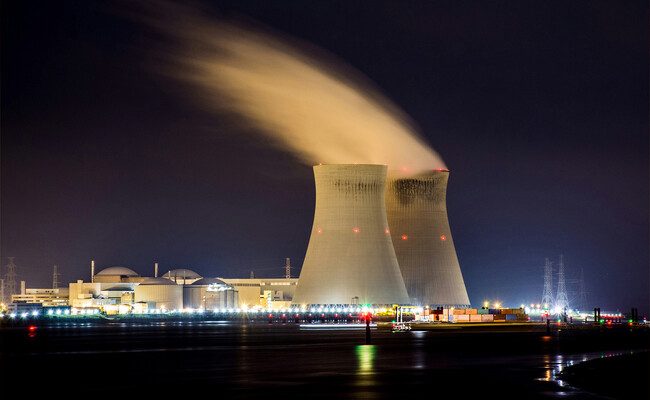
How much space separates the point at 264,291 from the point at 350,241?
79669mm

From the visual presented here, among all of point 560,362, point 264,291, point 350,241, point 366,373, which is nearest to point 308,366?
point 366,373

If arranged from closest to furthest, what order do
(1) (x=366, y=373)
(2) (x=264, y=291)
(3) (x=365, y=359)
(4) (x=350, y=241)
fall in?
(1) (x=366, y=373), (3) (x=365, y=359), (4) (x=350, y=241), (2) (x=264, y=291)

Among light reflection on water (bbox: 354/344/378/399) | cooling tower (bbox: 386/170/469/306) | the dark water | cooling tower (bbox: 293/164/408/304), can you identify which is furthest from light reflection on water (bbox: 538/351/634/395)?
cooling tower (bbox: 386/170/469/306)

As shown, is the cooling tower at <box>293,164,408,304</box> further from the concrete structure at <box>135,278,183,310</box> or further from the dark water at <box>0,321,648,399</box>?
the concrete structure at <box>135,278,183,310</box>

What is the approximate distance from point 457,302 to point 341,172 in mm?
22345

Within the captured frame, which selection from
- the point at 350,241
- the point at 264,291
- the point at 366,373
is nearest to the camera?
the point at 366,373

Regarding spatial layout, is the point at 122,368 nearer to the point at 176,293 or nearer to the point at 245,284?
the point at 176,293

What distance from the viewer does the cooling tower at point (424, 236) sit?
109125mm

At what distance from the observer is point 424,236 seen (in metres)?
109

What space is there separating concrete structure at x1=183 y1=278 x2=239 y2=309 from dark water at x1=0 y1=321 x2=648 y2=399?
95.4m

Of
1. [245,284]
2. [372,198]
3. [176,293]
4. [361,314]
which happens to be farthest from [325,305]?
[245,284]

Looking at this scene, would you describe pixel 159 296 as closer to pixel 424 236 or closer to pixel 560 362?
pixel 424 236

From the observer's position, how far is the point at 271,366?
134 feet

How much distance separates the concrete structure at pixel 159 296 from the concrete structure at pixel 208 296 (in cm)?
203
